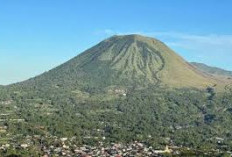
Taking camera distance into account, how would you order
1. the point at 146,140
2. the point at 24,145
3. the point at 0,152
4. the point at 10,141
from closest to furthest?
the point at 0,152 → the point at 24,145 → the point at 10,141 → the point at 146,140

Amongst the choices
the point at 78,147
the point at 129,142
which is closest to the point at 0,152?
the point at 78,147

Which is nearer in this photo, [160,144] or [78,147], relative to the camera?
[78,147]

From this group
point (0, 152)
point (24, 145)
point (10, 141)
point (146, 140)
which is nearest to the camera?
point (0, 152)

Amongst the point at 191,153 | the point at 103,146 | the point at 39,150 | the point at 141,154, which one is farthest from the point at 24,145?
the point at 191,153

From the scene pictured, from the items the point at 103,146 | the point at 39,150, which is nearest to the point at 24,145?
the point at 39,150

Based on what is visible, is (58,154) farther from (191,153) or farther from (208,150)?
(208,150)

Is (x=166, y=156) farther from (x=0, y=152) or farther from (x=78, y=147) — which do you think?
(x=0, y=152)

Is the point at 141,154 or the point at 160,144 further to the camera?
the point at 160,144
